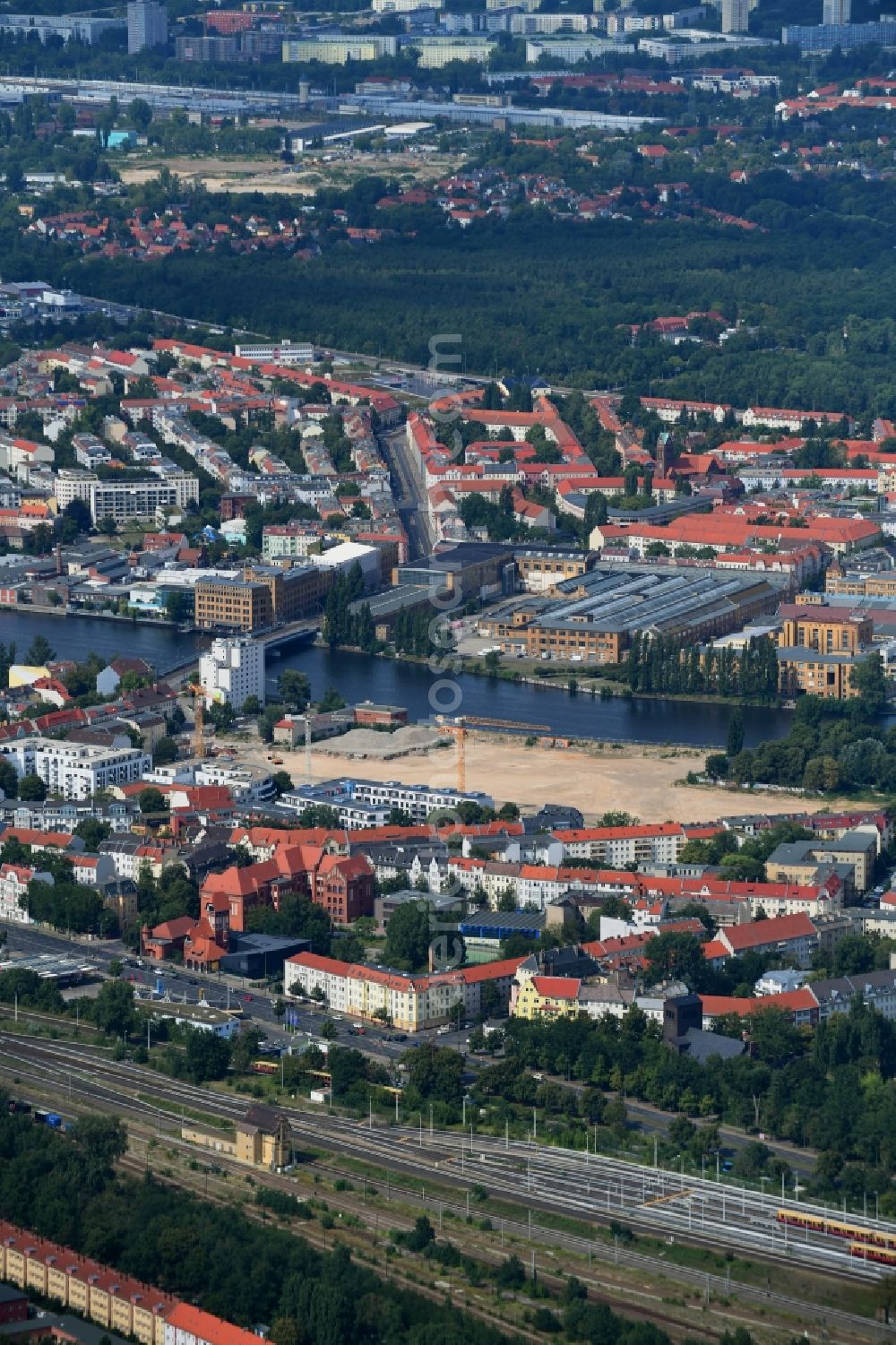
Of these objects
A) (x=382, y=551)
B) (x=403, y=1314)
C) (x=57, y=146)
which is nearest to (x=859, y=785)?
(x=382, y=551)

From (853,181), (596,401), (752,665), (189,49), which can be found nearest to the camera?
(752,665)

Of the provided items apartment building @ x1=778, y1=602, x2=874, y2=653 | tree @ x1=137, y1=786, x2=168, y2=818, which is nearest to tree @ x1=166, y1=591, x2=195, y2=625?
apartment building @ x1=778, y1=602, x2=874, y2=653

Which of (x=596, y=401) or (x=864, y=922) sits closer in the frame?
(x=864, y=922)

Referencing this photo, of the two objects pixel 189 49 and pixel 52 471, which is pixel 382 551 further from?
pixel 189 49

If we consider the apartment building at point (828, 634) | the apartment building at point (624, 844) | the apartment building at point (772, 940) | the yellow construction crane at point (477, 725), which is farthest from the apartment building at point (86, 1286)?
the apartment building at point (828, 634)

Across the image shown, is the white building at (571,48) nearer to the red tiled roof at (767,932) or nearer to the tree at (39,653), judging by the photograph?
the tree at (39,653)

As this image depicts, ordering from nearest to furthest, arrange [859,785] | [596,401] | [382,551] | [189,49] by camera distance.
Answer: [859,785] < [382,551] < [596,401] < [189,49]
